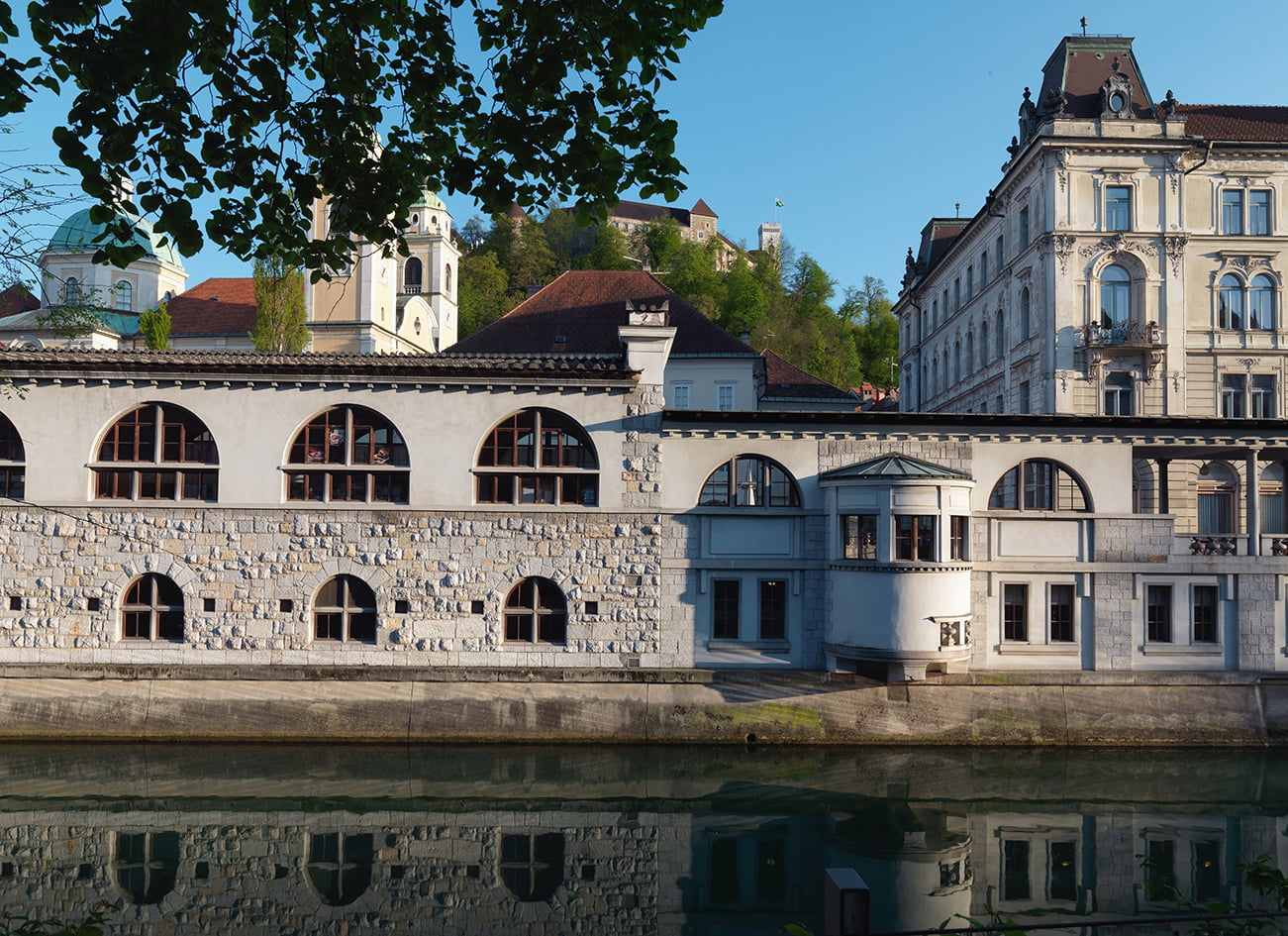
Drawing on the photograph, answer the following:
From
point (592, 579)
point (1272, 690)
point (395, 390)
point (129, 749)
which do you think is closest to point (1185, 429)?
point (1272, 690)

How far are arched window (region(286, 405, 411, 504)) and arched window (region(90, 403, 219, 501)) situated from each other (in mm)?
1873

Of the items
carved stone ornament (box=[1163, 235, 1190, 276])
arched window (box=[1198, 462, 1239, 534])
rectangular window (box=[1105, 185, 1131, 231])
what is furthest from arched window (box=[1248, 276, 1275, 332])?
arched window (box=[1198, 462, 1239, 534])

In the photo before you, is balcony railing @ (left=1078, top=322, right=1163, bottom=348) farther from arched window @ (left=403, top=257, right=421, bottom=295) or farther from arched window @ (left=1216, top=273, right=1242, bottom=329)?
arched window @ (left=403, top=257, right=421, bottom=295)

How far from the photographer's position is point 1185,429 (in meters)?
20.2

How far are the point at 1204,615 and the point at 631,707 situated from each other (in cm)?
1282

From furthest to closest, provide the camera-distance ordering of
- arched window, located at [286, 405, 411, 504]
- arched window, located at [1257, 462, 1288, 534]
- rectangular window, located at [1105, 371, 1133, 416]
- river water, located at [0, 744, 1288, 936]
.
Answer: rectangular window, located at [1105, 371, 1133, 416], arched window, located at [1257, 462, 1288, 534], arched window, located at [286, 405, 411, 504], river water, located at [0, 744, 1288, 936]

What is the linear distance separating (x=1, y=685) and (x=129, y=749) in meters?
3.17

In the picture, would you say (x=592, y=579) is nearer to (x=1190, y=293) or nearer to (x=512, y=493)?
(x=512, y=493)

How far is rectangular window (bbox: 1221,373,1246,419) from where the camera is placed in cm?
3250

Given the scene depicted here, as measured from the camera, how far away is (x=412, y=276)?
73.2 meters

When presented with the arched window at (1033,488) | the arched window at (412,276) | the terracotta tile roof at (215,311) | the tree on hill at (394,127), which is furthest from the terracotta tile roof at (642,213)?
the tree on hill at (394,127)

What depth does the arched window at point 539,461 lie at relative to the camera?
20.1 metres

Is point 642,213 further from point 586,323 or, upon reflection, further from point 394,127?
point 394,127

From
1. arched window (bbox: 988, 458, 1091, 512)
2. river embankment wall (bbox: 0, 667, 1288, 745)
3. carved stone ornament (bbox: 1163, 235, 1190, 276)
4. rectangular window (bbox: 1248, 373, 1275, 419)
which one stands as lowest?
river embankment wall (bbox: 0, 667, 1288, 745)
